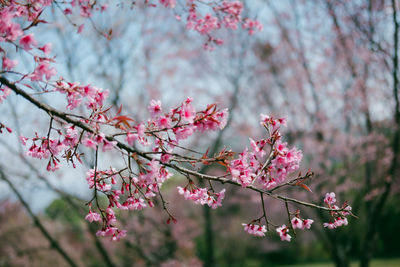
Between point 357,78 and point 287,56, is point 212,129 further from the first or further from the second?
point 287,56

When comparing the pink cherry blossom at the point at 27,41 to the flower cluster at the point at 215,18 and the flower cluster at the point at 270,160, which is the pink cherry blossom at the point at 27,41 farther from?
the flower cluster at the point at 215,18

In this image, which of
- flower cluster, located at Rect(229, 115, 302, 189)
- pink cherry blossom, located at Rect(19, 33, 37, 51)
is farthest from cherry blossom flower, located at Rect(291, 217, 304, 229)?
pink cherry blossom, located at Rect(19, 33, 37, 51)

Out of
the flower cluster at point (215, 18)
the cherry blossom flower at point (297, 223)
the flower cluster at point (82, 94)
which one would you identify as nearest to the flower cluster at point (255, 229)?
the cherry blossom flower at point (297, 223)

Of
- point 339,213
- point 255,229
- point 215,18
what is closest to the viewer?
point 339,213

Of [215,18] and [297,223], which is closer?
[297,223]

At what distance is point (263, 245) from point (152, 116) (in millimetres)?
20768

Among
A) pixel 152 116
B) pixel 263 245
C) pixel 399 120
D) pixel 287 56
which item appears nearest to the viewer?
pixel 152 116

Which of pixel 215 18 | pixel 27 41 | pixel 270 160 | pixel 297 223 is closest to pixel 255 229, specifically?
pixel 297 223

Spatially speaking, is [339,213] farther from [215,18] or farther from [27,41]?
[215,18]

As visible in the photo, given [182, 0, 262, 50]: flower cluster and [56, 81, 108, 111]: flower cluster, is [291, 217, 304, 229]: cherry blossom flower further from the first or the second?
[182, 0, 262, 50]: flower cluster

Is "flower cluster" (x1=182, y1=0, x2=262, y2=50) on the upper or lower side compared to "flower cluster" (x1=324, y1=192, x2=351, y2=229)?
upper

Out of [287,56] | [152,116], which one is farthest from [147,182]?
[287,56]

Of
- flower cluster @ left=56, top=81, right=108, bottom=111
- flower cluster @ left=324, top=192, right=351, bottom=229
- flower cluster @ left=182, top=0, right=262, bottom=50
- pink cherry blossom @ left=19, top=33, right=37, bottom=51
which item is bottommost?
flower cluster @ left=324, top=192, right=351, bottom=229

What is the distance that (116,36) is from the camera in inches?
312
